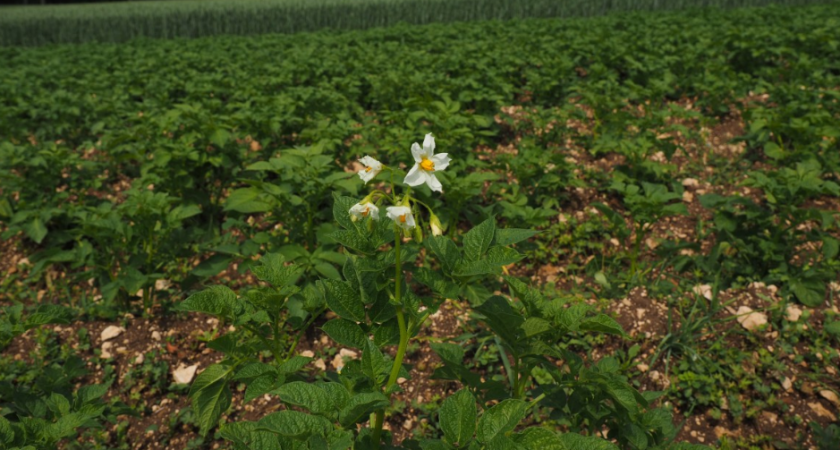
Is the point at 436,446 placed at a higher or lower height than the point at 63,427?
higher

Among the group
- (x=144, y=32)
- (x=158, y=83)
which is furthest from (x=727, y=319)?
(x=144, y=32)

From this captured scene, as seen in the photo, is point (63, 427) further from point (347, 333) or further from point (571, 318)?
point (571, 318)

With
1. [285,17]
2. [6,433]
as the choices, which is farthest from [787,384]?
[285,17]

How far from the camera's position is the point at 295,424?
3.82 ft

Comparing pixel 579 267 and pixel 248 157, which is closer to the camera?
pixel 579 267

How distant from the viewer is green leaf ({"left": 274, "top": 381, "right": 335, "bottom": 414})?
1.20 metres

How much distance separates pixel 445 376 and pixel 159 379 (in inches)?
62.0

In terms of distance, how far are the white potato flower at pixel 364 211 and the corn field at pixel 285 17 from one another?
14.7m

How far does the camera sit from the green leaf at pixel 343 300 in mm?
1424

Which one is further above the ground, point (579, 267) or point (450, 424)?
point (450, 424)

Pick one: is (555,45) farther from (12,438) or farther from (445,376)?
(12,438)

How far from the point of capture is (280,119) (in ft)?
12.7

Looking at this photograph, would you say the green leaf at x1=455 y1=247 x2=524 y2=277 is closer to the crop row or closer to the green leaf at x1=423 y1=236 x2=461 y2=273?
the green leaf at x1=423 y1=236 x2=461 y2=273

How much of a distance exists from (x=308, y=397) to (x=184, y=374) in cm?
161
